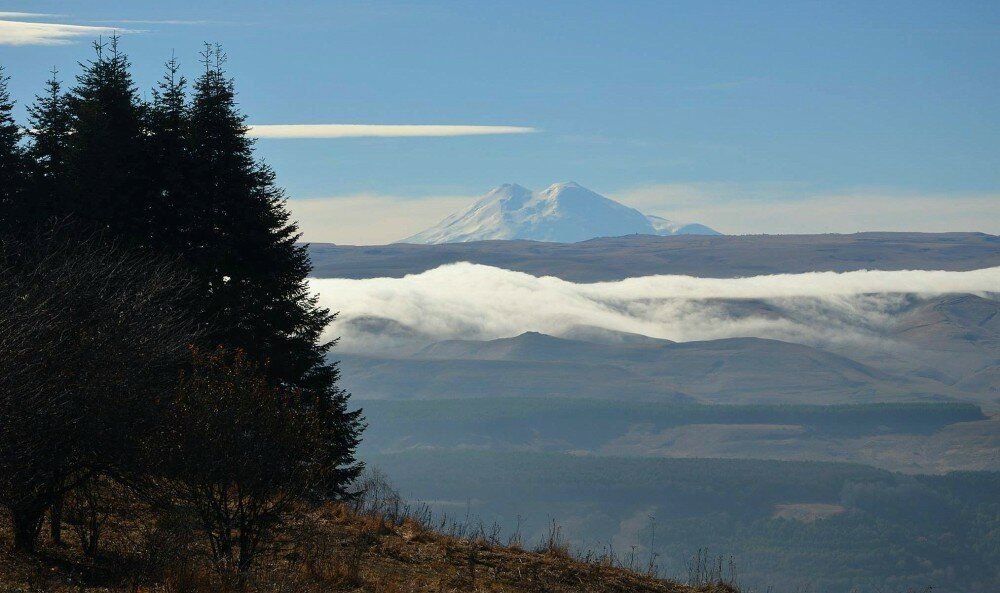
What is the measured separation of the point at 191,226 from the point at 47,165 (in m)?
6.39

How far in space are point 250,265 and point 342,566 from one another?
20.0 metres

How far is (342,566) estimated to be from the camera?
63.8 ft

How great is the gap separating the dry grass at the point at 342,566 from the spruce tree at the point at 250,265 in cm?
1123

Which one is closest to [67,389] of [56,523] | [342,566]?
[56,523]

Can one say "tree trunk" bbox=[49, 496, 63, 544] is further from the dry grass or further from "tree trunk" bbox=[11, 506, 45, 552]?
"tree trunk" bbox=[11, 506, 45, 552]

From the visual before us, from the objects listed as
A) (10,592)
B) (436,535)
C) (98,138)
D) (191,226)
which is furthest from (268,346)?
(10,592)

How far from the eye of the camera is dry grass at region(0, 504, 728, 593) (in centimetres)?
1683

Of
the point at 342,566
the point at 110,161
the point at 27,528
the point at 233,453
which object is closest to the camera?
the point at 233,453

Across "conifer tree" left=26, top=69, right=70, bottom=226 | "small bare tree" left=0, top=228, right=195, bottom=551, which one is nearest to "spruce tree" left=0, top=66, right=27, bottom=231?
"conifer tree" left=26, top=69, right=70, bottom=226

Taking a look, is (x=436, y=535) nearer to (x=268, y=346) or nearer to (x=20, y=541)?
(x=20, y=541)

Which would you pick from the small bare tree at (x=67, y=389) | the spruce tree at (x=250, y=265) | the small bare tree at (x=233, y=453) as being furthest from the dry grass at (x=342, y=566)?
the spruce tree at (x=250, y=265)

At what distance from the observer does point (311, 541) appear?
21516 mm

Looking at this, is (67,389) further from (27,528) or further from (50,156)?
(50,156)

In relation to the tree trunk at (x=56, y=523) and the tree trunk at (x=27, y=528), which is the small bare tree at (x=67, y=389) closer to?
the tree trunk at (x=27, y=528)
